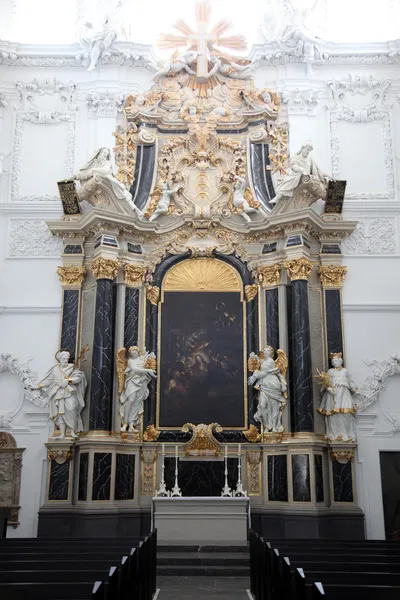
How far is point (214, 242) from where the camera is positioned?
15352mm

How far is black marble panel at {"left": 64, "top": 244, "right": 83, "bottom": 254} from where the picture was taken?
48.9 feet

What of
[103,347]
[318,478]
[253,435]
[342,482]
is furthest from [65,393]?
[342,482]

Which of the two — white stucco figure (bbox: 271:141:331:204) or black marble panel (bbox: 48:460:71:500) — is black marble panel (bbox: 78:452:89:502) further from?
white stucco figure (bbox: 271:141:331:204)

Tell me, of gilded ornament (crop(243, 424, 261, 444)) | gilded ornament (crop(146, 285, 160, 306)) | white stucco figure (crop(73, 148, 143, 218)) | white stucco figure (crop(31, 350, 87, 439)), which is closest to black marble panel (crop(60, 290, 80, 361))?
white stucco figure (crop(31, 350, 87, 439))

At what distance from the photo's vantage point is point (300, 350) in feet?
45.5

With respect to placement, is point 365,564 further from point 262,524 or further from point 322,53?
point 322,53

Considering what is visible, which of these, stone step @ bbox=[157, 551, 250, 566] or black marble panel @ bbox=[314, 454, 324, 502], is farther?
black marble panel @ bbox=[314, 454, 324, 502]

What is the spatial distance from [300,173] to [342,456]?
19.3ft

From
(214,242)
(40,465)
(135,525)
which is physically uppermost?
(214,242)

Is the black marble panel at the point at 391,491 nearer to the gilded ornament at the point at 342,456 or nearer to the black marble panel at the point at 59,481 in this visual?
the gilded ornament at the point at 342,456

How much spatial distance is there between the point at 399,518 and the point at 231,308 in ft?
17.9

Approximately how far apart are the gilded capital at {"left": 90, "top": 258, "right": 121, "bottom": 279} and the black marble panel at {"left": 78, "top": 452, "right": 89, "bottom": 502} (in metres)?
3.67

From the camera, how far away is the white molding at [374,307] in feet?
47.9

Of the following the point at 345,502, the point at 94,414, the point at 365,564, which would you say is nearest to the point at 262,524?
the point at 345,502
